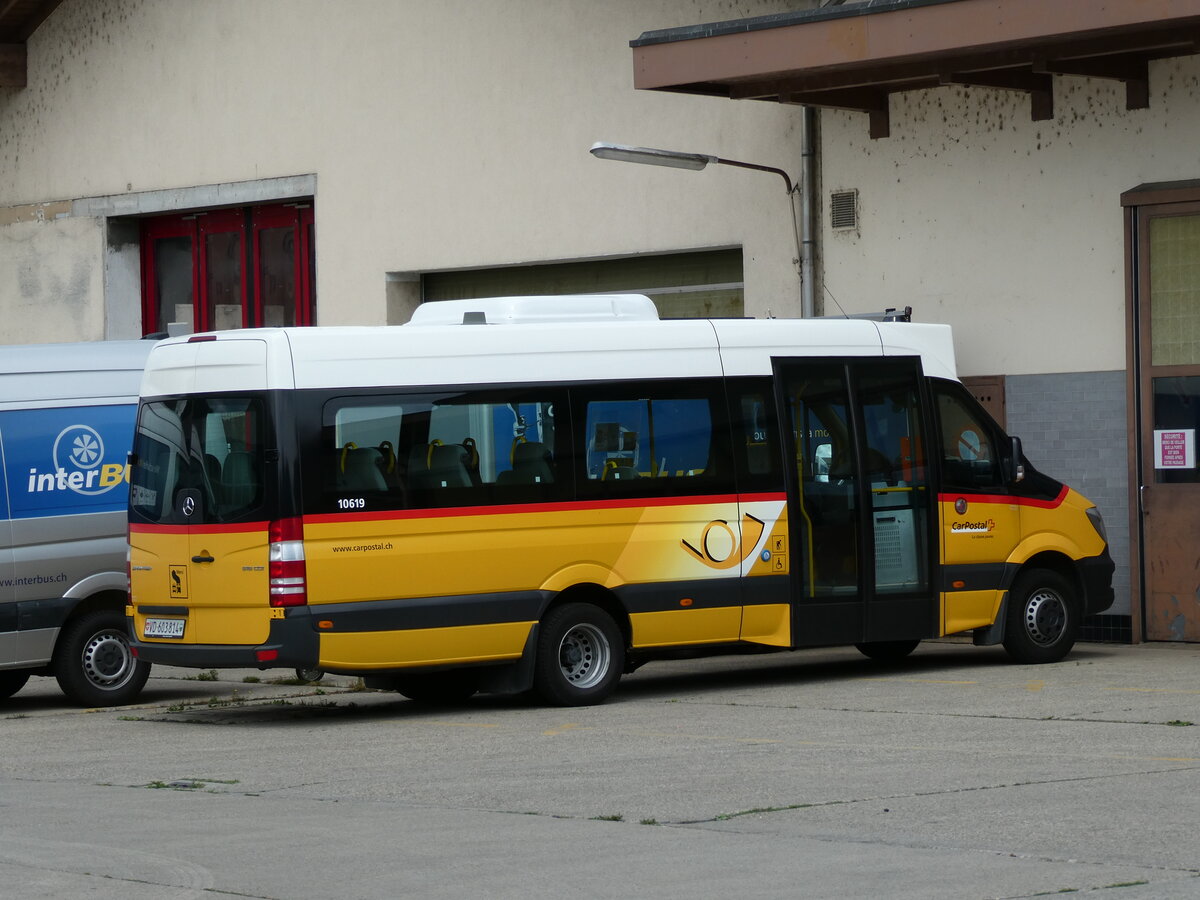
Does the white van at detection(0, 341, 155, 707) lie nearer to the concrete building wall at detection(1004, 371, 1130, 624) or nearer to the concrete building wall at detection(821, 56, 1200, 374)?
the concrete building wall at detection(821, 56, 1200, 374)

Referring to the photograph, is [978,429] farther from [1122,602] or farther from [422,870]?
[422,870]

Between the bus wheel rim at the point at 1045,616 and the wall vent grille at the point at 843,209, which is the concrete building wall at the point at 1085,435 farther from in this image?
the wall vent grille at the point at 843,209

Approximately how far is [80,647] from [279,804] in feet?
18.3

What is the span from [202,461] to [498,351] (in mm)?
1971

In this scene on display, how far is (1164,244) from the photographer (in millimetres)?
16828

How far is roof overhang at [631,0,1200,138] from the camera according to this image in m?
15.2

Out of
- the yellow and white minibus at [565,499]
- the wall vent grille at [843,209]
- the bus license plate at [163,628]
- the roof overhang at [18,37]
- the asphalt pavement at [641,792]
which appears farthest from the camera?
the roof overhang at [18,37]

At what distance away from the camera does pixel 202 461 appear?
12.8 meters

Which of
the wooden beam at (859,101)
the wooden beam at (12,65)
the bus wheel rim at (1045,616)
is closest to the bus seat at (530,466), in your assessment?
the bus wheel rim at (1045,616)

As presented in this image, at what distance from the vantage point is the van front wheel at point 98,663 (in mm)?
14508

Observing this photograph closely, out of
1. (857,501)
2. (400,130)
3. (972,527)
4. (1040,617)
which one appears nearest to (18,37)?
(400,130)

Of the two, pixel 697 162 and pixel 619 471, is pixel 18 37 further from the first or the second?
pixel 619 471

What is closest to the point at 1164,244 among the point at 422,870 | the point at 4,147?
the point at 422,870

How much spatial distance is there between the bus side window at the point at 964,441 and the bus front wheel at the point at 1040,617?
81cm
